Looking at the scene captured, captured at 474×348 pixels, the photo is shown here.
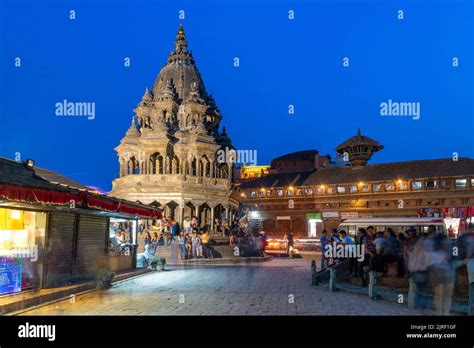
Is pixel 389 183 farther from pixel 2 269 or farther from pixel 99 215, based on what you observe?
pixel 2 269

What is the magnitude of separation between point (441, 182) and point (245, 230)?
2205 centimetres

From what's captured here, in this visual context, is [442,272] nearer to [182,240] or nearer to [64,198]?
[64,198]

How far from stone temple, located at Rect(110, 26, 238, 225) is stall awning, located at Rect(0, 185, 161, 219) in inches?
763

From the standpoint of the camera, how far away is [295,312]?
35.5 ft

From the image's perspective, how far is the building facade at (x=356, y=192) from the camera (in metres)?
44.3

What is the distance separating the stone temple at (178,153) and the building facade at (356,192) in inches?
374

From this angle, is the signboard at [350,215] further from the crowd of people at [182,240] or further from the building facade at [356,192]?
the crowd of people at [182,240]

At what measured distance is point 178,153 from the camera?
4147 cm

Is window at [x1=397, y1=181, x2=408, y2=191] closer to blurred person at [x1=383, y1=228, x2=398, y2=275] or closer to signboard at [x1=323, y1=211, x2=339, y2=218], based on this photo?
signboard at [x1=323, y1=211, x2=339, y2=218]

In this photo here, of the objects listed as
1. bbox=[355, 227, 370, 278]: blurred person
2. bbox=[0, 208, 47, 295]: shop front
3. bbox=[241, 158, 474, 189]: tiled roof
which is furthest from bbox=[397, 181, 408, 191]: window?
bbox=[0, 208, 47, 295]: shop front

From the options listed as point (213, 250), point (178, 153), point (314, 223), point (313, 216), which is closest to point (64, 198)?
point (213, 250)

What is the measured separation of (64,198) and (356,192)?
136 feet

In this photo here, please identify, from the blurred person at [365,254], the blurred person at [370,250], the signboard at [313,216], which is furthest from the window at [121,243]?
the signboard at [313,216]

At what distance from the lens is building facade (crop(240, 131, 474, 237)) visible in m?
44.3
